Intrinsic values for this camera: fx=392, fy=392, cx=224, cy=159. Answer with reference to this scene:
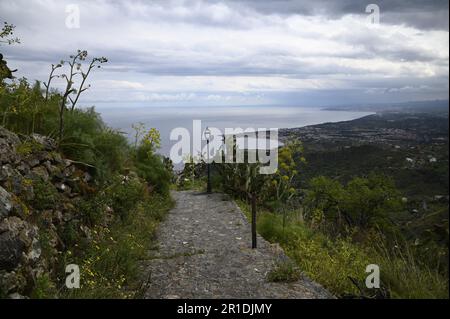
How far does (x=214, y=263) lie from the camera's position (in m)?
6.54

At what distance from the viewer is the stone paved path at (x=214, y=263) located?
5.33m

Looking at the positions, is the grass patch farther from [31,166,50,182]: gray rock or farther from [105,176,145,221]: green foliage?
[31,166,50,182]: gray rock

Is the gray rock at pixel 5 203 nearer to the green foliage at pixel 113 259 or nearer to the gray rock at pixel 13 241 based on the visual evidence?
the gray rock at pixel 13 241

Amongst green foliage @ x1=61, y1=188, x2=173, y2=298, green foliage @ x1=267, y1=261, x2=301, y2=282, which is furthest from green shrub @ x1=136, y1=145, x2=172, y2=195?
green foliage @ x1=267, y1=261, x2=301, y2=282

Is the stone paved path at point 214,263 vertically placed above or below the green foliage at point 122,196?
below

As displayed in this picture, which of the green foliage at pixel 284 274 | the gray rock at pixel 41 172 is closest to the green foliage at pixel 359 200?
the green foliage at pixel 284 274

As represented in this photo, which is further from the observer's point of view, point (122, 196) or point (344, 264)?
point (122, 196)

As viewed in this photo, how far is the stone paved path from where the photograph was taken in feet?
17.5

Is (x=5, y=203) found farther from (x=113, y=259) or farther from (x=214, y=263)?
(x=214, y=263)

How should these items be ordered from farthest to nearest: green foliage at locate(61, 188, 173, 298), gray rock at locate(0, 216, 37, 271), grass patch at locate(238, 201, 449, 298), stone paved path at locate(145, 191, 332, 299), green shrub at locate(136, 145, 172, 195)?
green shrub at locate(136, 145, 172, 195), stone paved path at locate(145, 191, 332, 299), grass patch at locate(238, 201, 449, 298), green foliage at locate(61, 188, 173, 298), gray rock at locate(0, 216, 37, 271)

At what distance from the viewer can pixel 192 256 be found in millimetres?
6922

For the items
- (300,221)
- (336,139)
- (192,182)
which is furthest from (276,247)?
(336,139)

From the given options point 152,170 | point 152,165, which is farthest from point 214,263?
point 152,165
